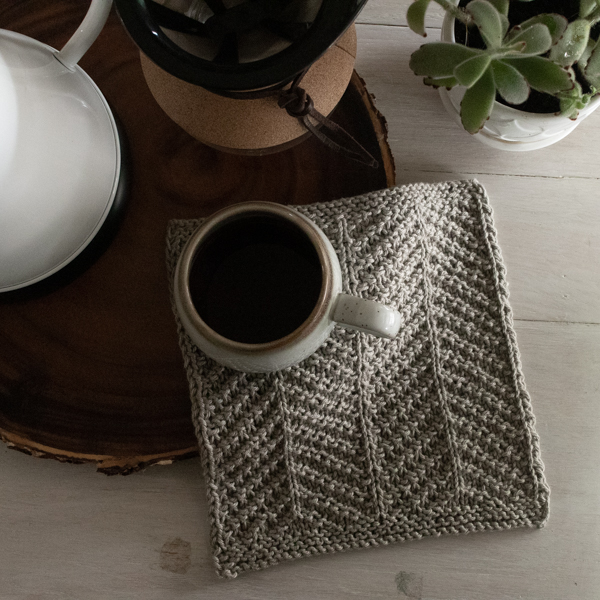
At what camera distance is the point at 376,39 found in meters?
0.66

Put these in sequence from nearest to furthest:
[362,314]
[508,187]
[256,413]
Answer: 1. [362,314]
2. [256,413]
3. [508,187]

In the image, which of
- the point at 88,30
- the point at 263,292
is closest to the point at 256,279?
the point at 263,292

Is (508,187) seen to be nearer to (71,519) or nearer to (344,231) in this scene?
(344,231)

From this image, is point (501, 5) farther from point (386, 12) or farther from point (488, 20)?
point (386, 12)

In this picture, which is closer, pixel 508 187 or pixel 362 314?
pixel 362 314

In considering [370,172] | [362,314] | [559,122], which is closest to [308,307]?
[362,314]

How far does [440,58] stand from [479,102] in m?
0.05

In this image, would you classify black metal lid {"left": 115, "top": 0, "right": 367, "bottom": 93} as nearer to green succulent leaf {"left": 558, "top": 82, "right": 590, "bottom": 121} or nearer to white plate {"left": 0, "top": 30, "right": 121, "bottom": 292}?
white plate {"left": 0, "top": 30, "right": 121, "bottom": 292}

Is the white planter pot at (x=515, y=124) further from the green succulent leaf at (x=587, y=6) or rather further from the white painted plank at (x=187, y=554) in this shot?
the white painted plank at (x=187, y=554)

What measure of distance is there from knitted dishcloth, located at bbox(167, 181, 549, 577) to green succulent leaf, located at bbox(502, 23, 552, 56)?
0.16m

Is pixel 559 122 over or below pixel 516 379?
over

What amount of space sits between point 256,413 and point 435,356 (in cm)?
19

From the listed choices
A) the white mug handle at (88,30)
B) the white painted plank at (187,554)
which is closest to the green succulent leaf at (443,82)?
the white mug handle at (88,30)


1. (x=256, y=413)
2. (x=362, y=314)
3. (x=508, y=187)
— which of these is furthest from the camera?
(x=508, y=187)
